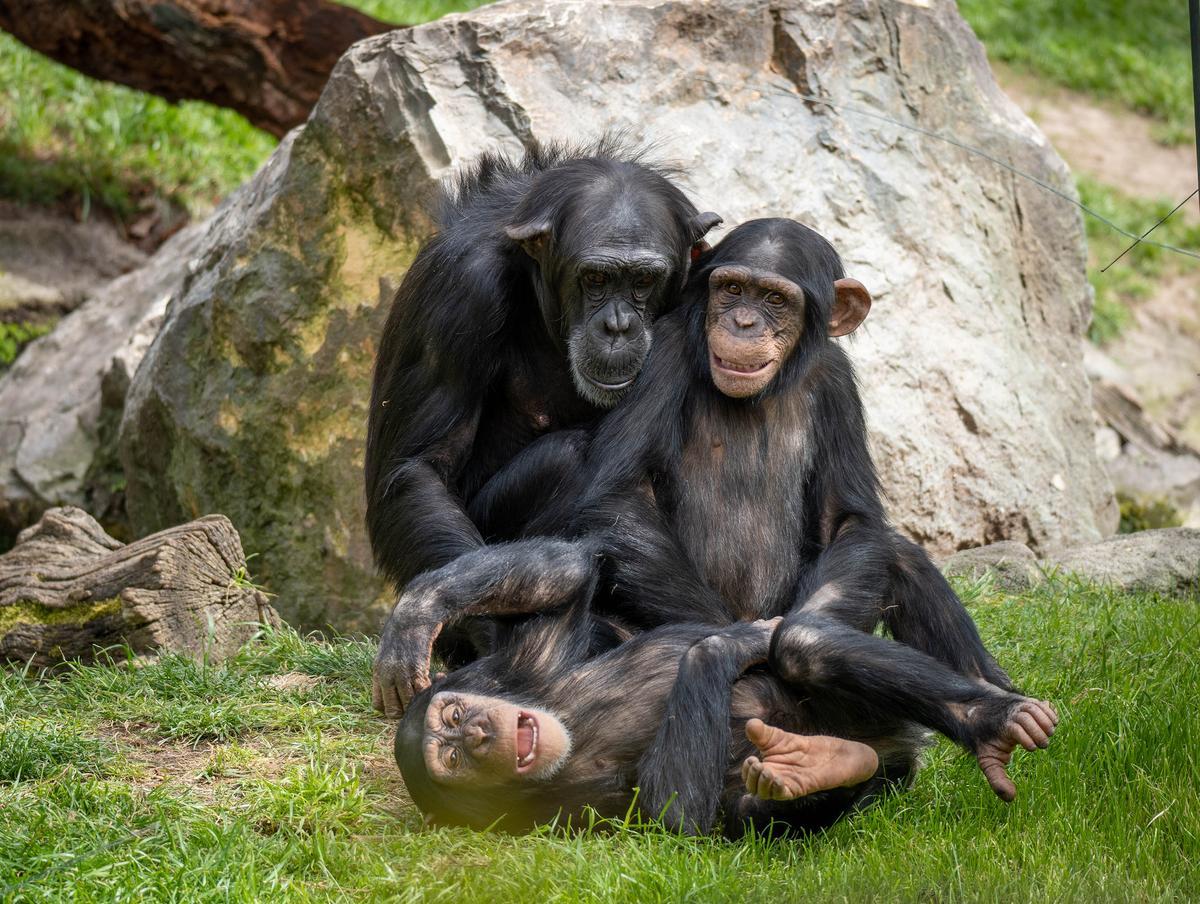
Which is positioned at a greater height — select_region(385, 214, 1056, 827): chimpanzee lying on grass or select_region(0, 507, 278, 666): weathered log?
select_region(385, 214, 1056, 827): chimpanzee lying on grass

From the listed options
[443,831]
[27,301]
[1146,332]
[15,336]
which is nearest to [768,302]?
[443,831]

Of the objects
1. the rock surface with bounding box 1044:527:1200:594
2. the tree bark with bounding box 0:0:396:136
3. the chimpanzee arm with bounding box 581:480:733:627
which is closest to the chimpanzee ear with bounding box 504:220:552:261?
the chimpanzee arm with bounding box 581:480:733:627

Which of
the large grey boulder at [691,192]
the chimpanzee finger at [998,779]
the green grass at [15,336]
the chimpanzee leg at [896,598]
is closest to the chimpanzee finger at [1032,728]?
the chimpanzee finger at [998,779]

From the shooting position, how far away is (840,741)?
441 centimetres

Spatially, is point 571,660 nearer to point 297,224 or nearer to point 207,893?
point 207,893

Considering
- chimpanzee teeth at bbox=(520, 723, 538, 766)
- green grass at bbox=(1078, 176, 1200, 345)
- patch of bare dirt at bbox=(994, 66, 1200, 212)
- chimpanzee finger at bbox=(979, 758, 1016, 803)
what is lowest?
green grass at bbox=(1078, 176, 1200, 345)

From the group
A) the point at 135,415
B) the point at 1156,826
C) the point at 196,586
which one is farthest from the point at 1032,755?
the point at 135,415

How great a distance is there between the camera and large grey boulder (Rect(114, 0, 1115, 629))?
8109 mm

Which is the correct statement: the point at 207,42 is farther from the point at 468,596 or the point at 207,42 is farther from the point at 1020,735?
the point at 1020,735

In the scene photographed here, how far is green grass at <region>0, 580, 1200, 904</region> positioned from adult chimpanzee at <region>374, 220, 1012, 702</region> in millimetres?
570

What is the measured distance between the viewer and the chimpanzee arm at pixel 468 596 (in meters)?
4.75

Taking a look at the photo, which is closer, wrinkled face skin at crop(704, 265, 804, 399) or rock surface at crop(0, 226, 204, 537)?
wrinkled face skin at crop(704, 265, 804, 399)

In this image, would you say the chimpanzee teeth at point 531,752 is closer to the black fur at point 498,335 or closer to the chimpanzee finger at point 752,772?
the chimpanzee finger at point 752,772

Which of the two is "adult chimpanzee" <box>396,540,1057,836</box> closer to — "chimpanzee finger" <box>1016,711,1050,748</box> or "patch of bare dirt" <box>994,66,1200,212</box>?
"chimpanzee finger" <box>1016,711,1050,748</box>
